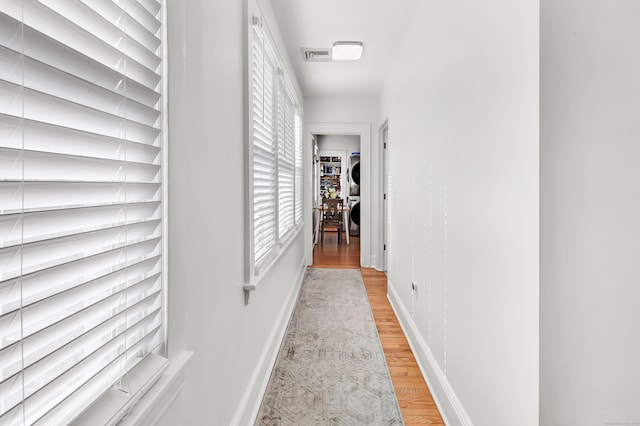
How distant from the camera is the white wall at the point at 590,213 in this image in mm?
747

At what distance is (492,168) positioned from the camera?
135 cm

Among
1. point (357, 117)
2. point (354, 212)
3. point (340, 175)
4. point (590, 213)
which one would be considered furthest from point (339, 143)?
point (590, 213)

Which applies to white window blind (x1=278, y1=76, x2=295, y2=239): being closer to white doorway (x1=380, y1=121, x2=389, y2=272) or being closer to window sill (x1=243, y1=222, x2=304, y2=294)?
window sill (x1=243, y1=222, x2=304, y2=294)

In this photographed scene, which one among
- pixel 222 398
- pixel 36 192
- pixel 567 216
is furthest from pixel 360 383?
pixel 36 192

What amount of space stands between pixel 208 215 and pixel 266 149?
1.16 metres

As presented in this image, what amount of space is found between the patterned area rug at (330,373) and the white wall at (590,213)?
1.12 m

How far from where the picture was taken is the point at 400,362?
8.11 feet

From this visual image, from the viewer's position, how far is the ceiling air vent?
3457mm

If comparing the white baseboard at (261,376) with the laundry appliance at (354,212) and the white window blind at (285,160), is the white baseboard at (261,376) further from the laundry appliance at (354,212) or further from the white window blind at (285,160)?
the laundry appliance at (354,212)

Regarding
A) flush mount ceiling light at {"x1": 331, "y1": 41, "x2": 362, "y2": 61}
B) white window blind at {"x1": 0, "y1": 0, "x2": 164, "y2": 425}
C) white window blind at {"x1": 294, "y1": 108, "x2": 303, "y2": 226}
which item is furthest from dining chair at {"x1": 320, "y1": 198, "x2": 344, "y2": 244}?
white window blind at {"x1": 0, "y1": 0, "x2": 164, "y2": 425}

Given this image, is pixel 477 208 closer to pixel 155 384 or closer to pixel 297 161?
pixel 155 384

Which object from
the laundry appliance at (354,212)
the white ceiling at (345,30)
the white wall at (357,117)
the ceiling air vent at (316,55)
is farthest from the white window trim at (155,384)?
the laundry appliance at (354,212)

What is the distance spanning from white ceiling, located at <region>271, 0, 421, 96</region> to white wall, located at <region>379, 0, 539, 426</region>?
10.9 inches

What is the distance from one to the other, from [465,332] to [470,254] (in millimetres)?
370
